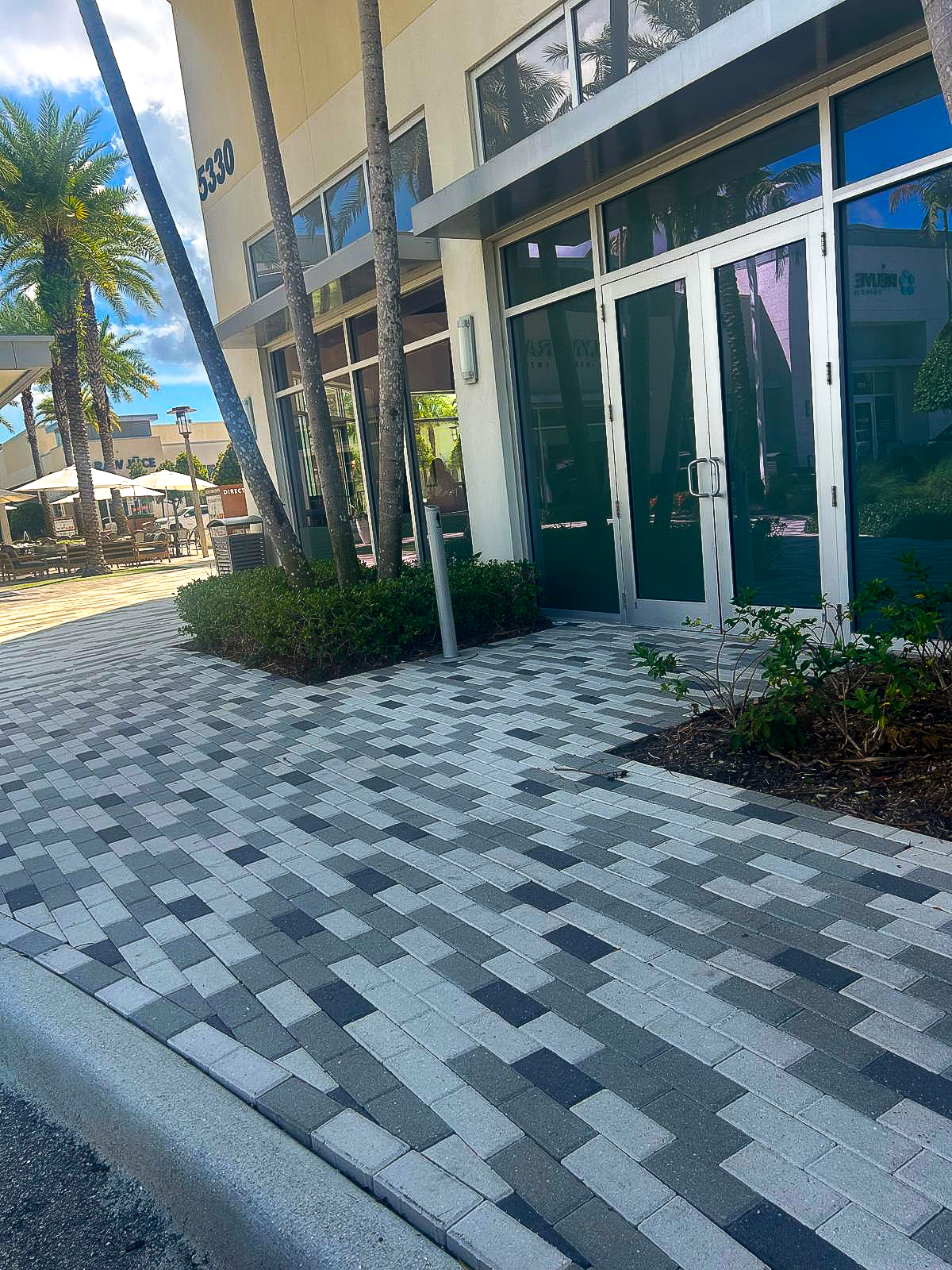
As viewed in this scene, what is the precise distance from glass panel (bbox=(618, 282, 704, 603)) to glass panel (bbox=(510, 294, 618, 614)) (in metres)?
0.37

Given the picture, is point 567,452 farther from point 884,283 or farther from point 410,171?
point 410,171

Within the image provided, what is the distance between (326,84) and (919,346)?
849 cm

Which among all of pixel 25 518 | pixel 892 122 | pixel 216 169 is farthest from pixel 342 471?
pixel 25 518

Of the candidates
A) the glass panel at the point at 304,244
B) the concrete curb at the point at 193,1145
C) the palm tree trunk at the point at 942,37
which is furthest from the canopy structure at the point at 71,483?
the palm tree trunk at the point at 942,37

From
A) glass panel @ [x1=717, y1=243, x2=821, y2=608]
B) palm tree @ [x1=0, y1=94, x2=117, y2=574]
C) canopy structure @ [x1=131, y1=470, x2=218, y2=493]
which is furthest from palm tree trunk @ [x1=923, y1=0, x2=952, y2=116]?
canopy structure @ [x1=131, y1=470, x2=218, y2=493]

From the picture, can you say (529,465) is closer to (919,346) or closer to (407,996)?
(919,346)

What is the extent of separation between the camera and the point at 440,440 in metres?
10.3

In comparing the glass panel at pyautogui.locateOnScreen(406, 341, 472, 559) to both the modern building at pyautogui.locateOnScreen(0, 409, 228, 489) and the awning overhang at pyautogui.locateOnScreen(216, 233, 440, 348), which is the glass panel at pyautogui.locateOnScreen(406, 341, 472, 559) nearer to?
the awning overhang at pyautogui.locateOnScreen(216, 233, 440, 348)

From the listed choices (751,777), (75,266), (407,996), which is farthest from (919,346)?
(75,266)

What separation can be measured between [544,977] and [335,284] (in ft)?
29.5

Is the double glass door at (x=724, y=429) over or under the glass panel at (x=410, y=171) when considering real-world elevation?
under

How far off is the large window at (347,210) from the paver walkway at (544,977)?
6007 millimetres

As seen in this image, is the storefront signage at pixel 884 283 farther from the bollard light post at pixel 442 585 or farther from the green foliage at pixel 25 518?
the green foliage at pixel 25 518

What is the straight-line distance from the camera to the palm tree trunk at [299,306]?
7930 millimetres
